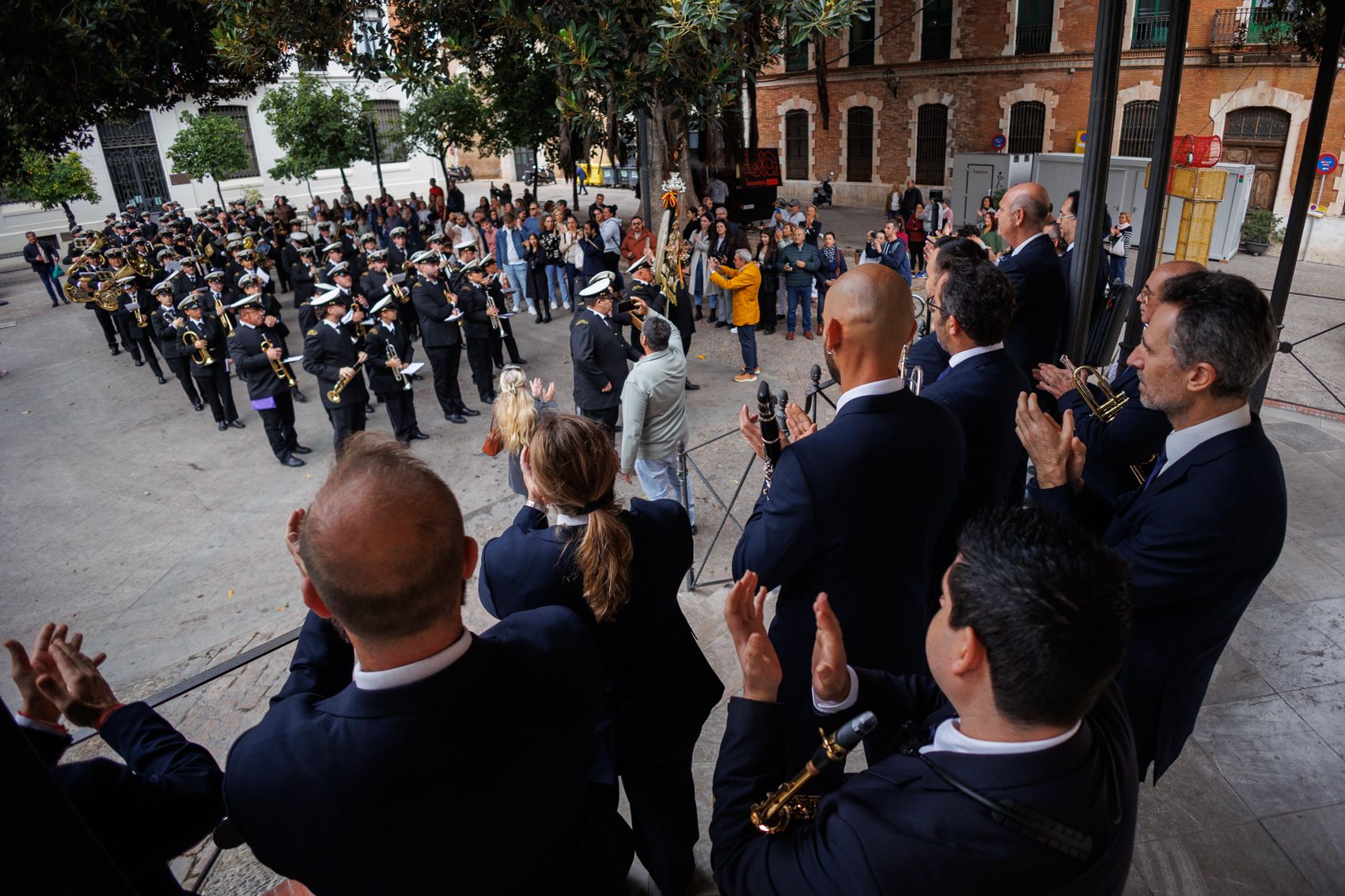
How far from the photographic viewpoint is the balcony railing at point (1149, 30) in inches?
821

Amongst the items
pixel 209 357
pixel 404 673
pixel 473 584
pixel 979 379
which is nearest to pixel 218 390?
pixel 209 357

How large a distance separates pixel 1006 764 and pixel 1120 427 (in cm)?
256

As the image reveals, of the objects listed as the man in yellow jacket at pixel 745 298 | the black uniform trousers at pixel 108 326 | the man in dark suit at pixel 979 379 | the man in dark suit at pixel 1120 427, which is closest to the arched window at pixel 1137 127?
the man in yellow jacket at pixel 745 298

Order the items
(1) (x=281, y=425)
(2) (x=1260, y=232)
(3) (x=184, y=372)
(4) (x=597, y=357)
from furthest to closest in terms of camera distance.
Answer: (2) (x=1260, y=232) < (3) (x=184, y=372) < (1) (x=281, y=425) < (4) (x=597, y=357)

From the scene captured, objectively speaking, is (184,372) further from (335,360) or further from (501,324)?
(501,324)

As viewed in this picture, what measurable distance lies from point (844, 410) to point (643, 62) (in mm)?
8776

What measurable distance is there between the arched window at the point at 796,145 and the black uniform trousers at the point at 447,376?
74.4ft

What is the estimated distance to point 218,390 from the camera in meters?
10.2

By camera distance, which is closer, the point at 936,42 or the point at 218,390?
the point at 218,390

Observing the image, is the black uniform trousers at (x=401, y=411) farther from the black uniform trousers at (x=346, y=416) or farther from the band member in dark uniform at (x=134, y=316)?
the band member in dark uniform at (x=134, y=316)

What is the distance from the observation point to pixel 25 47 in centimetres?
647

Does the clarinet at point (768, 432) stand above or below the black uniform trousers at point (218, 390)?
above

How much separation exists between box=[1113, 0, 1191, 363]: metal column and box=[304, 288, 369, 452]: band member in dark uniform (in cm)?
699

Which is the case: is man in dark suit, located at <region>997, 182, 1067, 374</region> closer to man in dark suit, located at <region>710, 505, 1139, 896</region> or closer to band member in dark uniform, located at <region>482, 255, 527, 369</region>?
man in dark suit, located at <region>710, 505, 1139, 896</region>
